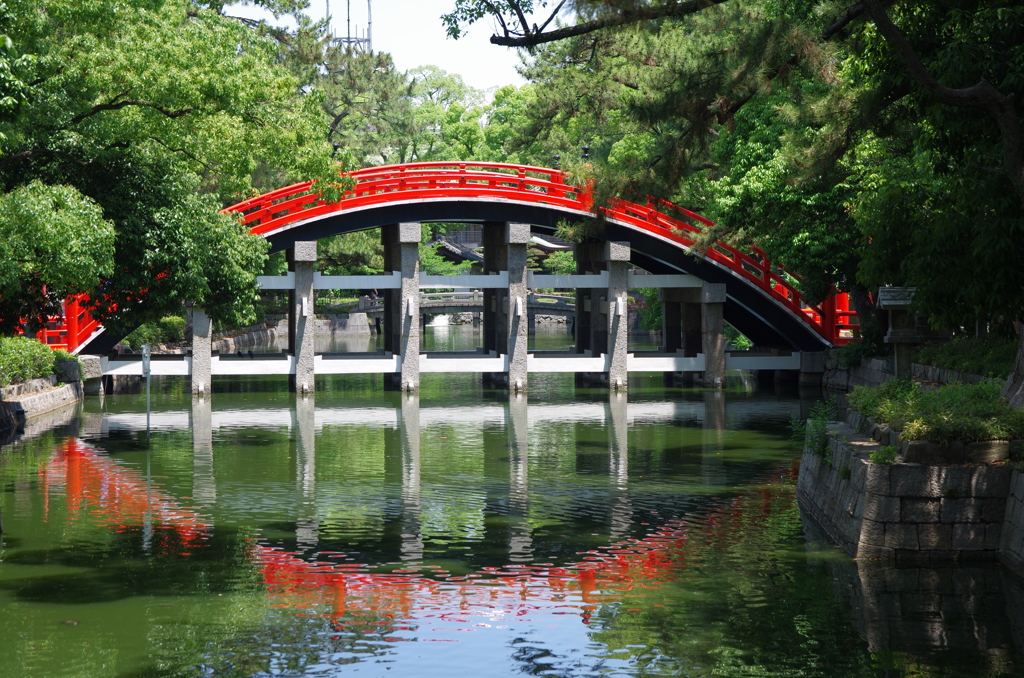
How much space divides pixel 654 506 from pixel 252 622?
24.7 feet

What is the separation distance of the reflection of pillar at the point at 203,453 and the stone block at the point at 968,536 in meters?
10.5

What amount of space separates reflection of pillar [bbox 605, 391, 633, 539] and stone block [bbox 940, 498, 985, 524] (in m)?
4.11

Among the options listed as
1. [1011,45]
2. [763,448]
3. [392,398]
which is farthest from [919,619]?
[392,398]

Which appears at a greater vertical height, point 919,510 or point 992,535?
point 919,510

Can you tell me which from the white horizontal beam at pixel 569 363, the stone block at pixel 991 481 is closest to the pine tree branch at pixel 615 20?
the stone block at pixel 991 481

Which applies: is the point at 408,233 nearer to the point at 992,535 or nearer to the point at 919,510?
the point at 919,510

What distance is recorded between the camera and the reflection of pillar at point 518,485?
14.3 meters

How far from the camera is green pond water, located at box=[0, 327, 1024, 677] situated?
10.3 m

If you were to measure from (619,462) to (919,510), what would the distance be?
848 centimetres

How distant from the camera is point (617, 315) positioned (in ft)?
111

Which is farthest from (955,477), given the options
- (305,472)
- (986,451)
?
(305,472)

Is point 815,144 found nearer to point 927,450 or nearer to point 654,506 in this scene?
point 654,506

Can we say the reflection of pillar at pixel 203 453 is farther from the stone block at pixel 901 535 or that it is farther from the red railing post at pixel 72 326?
the stone block at pixel 901 535

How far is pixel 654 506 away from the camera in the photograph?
1705 centimetres
